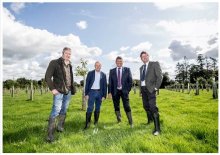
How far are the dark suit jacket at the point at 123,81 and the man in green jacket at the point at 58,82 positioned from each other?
2.04m

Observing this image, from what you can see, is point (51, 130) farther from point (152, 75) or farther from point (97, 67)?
point (152, 75)

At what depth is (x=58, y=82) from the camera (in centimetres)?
780

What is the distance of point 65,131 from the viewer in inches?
334

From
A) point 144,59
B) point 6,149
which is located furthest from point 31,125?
point 144,59

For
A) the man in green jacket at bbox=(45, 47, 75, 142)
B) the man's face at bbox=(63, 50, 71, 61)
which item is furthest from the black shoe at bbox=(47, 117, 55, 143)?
the man's face at bbox=(63, 50, 71, 61)

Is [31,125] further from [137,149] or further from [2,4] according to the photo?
[137,149]

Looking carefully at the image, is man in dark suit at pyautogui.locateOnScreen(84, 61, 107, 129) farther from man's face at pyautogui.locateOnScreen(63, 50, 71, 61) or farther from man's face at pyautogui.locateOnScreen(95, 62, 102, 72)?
man's face at pyautogui.locateOnScreen(63, 50, 71, 61)

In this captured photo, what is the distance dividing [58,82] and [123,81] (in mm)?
2794

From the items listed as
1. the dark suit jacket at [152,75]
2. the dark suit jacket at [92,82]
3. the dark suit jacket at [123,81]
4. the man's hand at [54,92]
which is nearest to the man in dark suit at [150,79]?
the dark suit jacket at [152,75]

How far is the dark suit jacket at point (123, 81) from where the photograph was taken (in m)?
9.89

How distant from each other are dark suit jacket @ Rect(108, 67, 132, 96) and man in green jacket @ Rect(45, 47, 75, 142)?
2.04 metres

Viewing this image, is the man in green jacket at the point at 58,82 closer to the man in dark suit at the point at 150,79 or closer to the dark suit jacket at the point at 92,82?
the dark suit jacket at the point at 92,82

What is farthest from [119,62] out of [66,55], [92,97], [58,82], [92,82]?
[58,82]

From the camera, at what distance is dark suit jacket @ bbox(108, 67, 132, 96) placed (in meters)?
9.89
